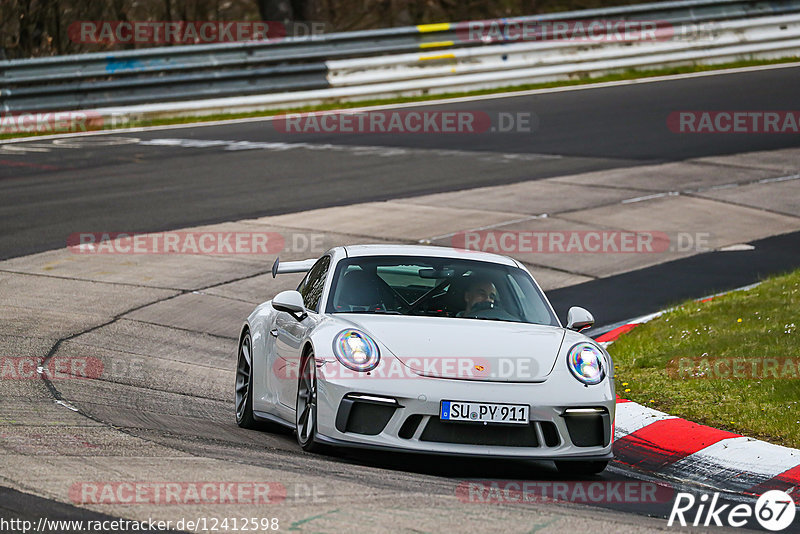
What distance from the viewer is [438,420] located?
6785mm

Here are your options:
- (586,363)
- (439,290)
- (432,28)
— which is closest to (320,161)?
(432,28)

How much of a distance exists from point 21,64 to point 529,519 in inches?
724

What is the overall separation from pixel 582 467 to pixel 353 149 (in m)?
14.0

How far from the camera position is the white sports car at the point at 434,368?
6.80 meters

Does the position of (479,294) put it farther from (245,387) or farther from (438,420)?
(245,387)

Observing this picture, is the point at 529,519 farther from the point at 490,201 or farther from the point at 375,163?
the point at 375,163

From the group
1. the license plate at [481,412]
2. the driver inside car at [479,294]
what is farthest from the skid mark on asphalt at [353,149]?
the license plate at [481,412]

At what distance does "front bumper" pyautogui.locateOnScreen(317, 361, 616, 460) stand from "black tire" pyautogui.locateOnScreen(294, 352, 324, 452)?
0.11 m

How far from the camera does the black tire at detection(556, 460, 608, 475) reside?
7152 millimetres

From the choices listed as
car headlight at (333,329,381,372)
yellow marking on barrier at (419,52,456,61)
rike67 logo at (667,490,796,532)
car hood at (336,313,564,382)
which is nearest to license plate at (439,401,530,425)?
car hood at (336,313,564,382)

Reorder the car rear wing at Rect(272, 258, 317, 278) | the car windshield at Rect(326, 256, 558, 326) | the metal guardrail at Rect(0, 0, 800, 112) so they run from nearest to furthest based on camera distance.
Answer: the car windshield at Rect(326, 256, 558, 326)
the car rear wing at Rect(272, 258, 317, 278)
the metal guardrail at Rect(0, 0, 800, 112)

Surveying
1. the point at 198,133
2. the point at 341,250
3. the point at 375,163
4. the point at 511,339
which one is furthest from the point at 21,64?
the point at 511,339

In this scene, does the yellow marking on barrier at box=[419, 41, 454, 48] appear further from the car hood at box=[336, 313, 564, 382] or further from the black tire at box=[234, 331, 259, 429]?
the car hood at box=[336, 313, 564, 382]

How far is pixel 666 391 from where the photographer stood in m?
9.07
